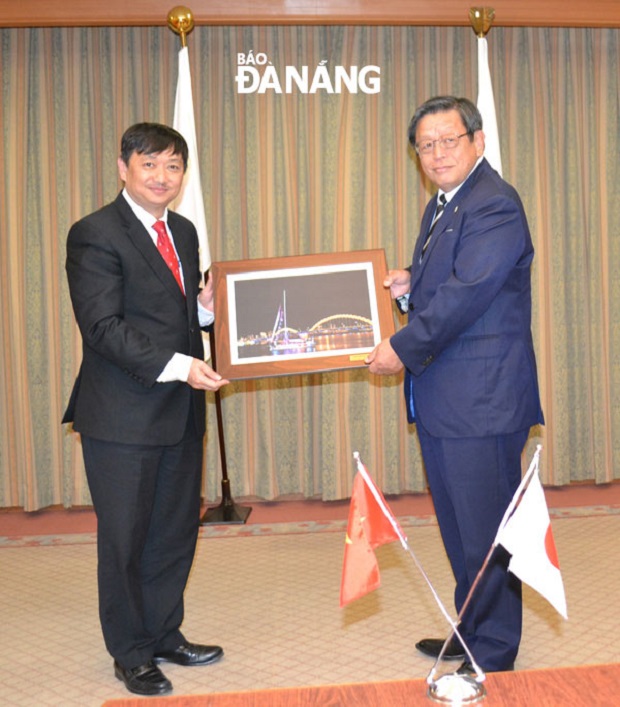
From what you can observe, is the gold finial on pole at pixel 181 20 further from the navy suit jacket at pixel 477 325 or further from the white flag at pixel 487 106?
the navy suit jacket at pixel 477 325

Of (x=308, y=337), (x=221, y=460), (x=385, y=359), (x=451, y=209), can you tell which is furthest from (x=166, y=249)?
(x=221, y=460)

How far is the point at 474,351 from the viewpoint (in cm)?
251

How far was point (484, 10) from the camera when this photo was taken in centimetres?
450

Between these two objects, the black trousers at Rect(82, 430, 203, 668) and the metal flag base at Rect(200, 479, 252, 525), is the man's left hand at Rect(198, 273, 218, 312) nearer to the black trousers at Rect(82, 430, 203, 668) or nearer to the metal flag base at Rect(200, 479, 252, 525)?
the black trousers at Rect(82, 430, 203, 668)

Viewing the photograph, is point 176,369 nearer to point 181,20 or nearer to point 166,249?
point 166,249

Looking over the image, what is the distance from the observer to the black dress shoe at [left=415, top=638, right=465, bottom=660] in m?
2.80

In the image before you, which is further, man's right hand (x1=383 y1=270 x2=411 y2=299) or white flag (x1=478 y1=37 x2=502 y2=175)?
white flag (x1=478 y1=37 x2=502 y2=175)

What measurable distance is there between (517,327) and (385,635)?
4.04 feet

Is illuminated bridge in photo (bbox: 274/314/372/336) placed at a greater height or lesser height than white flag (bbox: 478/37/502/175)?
lesser

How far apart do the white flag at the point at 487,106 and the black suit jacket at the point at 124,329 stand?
2.40 metres

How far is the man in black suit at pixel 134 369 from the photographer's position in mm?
2600

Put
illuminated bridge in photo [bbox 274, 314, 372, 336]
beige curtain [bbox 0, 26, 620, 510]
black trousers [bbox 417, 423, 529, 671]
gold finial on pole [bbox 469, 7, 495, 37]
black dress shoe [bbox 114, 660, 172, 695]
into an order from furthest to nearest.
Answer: beige curtain [bbox 0, 26, 620, 510], gold finial on pole [bbox 469, 7, 495, 37], illuminated bridge in photo [bbox 274, 314, 372, 336], black dress shoe [bbox 114, 660, 172, 695], black trousers [bbox 417, 423, 529, 671]

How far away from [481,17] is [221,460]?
2670 mm

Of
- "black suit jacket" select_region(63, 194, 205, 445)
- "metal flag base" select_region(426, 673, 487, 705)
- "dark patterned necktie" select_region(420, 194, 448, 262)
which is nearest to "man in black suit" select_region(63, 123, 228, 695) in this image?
"black suit jacket" select_region(63, 194, 205, 445)
